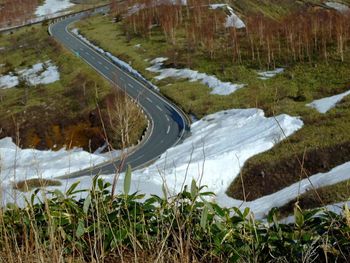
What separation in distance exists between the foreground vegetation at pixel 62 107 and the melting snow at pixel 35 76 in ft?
4.08

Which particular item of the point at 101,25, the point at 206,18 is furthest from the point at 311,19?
the point at 101,25

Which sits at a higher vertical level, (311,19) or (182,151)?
(311,19)

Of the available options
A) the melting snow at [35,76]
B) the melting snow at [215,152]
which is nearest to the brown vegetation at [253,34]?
the melting snow at [35,76]

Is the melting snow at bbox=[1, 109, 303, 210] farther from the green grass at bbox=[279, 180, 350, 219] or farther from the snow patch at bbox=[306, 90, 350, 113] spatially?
the green grass at bbox=[279, 180, 350, 219]

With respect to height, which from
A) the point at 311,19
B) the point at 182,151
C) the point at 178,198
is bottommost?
the point at 182,151

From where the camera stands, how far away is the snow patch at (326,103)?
44.2 m

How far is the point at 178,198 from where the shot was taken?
343cm

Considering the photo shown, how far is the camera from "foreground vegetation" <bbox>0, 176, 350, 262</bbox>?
308 centimetres

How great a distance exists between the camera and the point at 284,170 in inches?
1324

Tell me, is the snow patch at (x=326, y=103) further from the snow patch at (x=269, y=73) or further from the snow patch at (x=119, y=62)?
the snow patch at (x=119, y=62)

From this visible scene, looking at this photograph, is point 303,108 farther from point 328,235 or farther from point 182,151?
point 328,235

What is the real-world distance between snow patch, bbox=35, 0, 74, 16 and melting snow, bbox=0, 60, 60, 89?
2182 inches

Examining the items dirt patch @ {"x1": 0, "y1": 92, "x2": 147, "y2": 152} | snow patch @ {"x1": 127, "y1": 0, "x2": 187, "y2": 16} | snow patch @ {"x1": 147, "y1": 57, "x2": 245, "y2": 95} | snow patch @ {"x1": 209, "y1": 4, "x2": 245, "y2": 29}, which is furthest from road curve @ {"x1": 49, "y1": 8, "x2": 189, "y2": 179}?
snow patch @ {"x1": 209, "y1": 4, "x2": 245, "y2": 29}

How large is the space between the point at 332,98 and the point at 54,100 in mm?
38857
